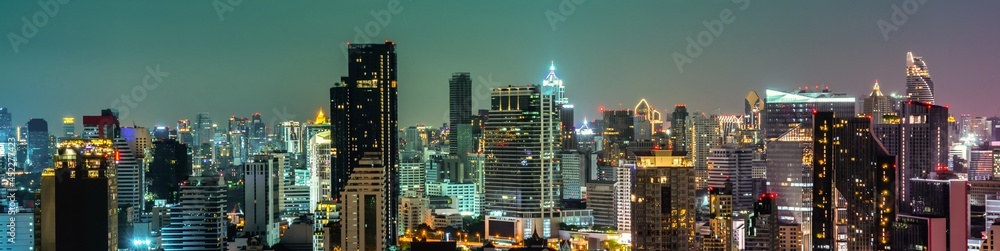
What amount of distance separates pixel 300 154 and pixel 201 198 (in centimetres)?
628

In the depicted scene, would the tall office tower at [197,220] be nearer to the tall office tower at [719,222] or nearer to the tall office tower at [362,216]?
the tall office tower at [362,216]

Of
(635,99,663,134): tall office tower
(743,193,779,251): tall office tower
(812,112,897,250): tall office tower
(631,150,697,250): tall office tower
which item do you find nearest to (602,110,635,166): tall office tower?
(635,99,663,134): tall office tower

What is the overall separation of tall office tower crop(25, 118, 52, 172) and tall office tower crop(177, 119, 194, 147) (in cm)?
478

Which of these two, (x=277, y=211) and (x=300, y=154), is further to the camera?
(x=300, y=154)

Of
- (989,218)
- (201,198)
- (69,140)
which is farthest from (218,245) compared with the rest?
(989,218)

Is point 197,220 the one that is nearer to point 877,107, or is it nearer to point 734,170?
point 734,170

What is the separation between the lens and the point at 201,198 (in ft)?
61.6

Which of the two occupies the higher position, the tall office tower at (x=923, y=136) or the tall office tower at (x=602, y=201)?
the tall office tower at (x=923, y=136)

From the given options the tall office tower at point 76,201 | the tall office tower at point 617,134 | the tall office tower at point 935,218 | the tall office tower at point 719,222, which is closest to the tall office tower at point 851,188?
the tall office tower at point 935,218

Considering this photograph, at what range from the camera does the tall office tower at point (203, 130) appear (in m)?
22.7

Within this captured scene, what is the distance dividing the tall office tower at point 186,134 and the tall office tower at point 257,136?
124cm

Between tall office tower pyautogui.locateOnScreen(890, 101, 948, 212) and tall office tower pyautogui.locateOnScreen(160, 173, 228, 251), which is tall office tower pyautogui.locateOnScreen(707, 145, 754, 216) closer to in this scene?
tall office tower pyautogui.locateOnScreen(890, 101, 948, 212)

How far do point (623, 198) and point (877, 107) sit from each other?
15.5 feet

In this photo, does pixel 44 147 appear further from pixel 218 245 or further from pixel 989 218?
pixel 989 218
